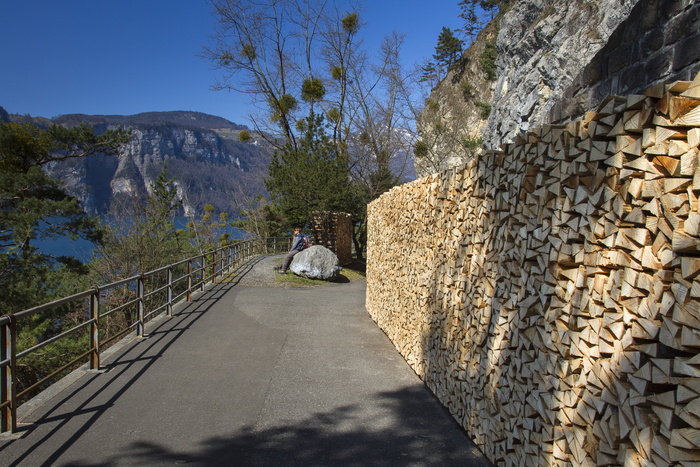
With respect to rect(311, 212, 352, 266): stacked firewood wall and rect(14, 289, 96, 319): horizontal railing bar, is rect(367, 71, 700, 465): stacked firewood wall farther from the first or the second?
rect(311, 212, 352, 266): stacked firewood wall

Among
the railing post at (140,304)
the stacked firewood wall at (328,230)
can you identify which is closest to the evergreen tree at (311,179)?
the stacked firewood wall at (328,230)

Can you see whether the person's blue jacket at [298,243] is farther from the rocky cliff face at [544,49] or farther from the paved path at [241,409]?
the paved path at [241,409]

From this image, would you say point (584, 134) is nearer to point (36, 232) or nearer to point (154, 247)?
point (36, 232)

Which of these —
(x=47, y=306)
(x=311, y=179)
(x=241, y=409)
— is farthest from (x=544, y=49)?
(x=47, y=306)

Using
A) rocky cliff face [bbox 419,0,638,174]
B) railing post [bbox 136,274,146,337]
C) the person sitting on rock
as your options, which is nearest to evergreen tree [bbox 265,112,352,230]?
the person sitting on rock

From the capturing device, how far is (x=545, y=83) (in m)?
15.6

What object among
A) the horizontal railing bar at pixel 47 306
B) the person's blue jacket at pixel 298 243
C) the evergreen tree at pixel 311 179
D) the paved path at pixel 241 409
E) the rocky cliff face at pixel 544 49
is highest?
the rocky cliff face at pixel 544 49

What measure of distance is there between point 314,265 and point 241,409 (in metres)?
11.5

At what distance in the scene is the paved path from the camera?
12.5 ft

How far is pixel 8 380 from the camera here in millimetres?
3934

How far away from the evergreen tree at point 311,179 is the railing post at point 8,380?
17.6 m

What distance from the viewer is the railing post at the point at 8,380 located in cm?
389

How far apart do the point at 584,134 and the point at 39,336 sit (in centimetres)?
1835

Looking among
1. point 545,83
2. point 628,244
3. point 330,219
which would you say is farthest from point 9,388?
point 330,219
